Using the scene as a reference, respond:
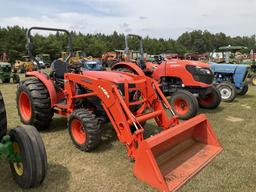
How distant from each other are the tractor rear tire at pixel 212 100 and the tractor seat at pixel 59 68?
3895mm

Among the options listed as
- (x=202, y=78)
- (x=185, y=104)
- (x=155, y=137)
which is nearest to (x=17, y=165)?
(x=155, y=137)

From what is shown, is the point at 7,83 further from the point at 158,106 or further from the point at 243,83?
the point at 158,106

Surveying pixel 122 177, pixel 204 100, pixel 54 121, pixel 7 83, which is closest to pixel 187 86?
pixel 204 100

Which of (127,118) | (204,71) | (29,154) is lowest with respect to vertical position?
(29,154)

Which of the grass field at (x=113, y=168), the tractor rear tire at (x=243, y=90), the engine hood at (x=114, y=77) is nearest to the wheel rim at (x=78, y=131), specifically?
the grass field at (x=113, y=168)

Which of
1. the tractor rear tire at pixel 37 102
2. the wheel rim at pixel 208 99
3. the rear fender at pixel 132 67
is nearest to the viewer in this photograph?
the tractor rear tire at pixel 37 102

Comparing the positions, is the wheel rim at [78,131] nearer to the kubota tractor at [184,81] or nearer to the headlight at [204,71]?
the kubota tractor at [184,81]

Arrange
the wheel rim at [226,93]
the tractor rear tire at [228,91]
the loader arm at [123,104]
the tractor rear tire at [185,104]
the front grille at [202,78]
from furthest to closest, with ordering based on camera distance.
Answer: the wheel rim at [226,93] → the tractor rear tire at [228,91] → the front grille at [202,78] → the tractor rear tire at [185,104] → the loader arm at [123,104]

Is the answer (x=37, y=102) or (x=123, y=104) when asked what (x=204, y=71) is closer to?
(x=123, y=104)

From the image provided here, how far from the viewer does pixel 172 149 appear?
3.97m

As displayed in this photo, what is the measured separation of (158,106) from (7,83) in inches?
468

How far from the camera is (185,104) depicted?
6676mm

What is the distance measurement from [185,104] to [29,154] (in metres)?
4.36

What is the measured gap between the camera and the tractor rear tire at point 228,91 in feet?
29.8
